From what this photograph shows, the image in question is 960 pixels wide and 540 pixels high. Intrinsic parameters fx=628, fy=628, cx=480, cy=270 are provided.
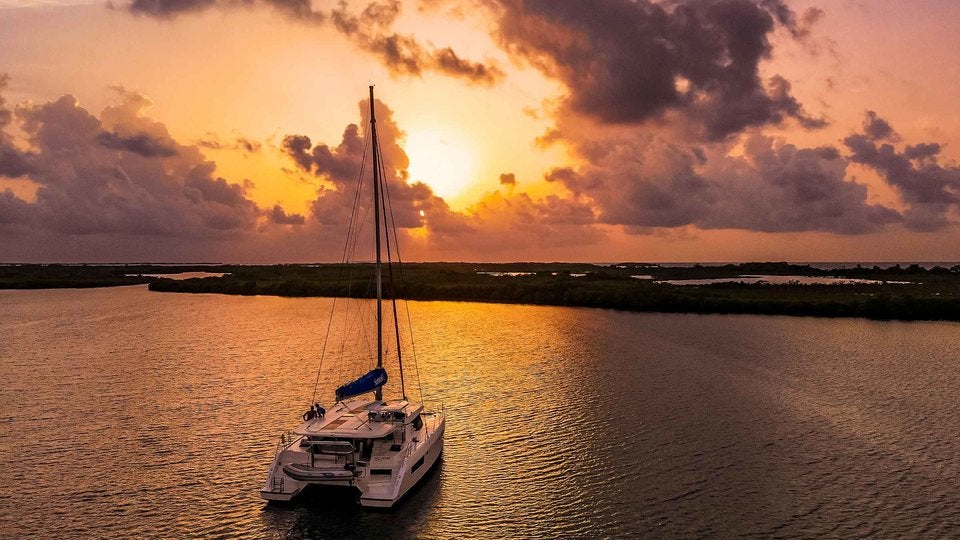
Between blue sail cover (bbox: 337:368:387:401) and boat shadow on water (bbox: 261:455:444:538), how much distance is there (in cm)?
534

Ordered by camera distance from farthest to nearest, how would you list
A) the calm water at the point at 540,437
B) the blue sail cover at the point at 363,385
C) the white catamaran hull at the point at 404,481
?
the blue sail cover at the point at 363,385 → the white catamaran hull at the point at 404,481 → the calm water at the point at 540,437

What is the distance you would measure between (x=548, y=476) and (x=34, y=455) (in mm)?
27336

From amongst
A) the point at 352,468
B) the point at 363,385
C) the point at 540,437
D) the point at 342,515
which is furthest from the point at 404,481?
the point at 540,437

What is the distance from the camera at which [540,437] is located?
3688cm

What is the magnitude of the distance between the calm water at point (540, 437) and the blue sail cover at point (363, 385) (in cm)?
532

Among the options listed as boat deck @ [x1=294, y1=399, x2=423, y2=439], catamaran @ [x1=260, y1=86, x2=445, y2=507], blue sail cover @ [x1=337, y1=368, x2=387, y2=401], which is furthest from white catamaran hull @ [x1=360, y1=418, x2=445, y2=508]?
blue sail cover @ [x1=337, y1=368, x2=387, y2=401]

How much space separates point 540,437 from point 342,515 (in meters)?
14.0

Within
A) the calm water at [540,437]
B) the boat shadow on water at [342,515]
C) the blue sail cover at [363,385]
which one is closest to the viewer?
the boat shadow on water at [342,515]

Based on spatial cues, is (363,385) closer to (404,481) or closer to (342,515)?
(404,481)

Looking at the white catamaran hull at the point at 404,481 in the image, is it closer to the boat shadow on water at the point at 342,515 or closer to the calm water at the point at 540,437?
the boat shadow on water at the point at 342,515

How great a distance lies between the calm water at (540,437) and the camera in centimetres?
2623

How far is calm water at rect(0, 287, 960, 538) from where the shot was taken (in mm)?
26234

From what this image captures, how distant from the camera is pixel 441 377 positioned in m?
54.0

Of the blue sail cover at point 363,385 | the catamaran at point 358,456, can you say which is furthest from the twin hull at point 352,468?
the blue sail cover at point 363,385
